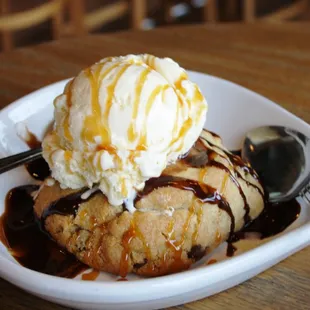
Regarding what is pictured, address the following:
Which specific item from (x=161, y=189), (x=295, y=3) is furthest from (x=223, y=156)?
(x=295, y=3)

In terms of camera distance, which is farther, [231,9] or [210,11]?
[231,9]

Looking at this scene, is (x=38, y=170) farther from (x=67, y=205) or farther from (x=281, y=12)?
(x=281, y=12)

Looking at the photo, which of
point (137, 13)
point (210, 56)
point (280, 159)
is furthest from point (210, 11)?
point (280, 159)

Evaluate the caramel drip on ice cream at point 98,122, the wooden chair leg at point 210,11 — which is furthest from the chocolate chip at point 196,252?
the wooden chair leg at point 210,11

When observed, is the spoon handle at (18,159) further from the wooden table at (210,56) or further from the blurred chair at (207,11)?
the blurred chair at (207,11)

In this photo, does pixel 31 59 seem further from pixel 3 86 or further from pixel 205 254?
pixel 205 254

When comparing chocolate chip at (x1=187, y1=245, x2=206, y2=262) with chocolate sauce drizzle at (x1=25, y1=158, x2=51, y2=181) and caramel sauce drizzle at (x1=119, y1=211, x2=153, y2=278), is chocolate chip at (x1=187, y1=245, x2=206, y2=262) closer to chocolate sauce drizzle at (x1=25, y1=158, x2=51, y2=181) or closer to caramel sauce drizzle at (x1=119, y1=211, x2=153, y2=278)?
caramel sauce drizzle at (x1=119, y1=211, x2=153, y2=278)
